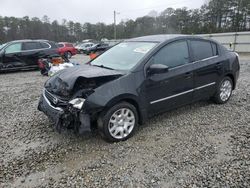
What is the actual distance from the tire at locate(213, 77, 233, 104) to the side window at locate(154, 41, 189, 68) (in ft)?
4.11

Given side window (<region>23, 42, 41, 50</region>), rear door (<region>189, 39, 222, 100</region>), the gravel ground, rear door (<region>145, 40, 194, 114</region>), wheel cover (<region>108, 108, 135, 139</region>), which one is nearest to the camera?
the gravel ground

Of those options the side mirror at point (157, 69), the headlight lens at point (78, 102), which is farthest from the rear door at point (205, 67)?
the headlight lens at point (78, 102)

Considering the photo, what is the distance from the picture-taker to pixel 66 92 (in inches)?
136

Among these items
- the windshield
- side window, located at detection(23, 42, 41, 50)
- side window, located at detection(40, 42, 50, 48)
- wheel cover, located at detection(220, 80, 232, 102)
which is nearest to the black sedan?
the windshield

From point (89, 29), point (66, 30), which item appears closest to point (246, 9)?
point (89, 29)

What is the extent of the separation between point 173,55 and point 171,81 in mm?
500

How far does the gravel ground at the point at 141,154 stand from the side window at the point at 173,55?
1.08 m

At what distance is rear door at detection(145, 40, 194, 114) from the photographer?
3869 mm

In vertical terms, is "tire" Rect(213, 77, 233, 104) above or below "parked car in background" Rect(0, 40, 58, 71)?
below

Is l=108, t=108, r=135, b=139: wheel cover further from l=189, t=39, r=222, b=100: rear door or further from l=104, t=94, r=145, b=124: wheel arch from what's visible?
l=189, t=39, r=222, b=100: rear door

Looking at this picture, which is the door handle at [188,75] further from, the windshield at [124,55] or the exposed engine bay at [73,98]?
the exposed engine bay at [73,98]

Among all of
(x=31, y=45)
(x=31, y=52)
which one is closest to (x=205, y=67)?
(x=31, y=52)

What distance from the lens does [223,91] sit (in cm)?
518

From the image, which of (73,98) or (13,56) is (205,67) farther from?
(13,56)
